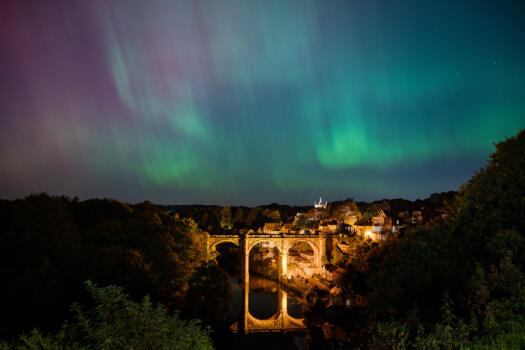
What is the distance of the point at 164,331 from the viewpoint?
8.23 metres

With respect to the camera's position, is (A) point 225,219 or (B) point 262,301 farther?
(A) point 225,219

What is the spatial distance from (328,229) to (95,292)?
208ft

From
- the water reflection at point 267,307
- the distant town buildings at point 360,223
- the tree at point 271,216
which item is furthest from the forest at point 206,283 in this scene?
the tree at point 271,216

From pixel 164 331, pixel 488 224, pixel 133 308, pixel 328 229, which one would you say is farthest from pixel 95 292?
pixel 328 229

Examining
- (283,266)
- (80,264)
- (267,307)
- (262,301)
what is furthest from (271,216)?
(80,264)

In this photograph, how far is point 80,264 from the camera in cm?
1852

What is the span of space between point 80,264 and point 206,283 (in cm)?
1245

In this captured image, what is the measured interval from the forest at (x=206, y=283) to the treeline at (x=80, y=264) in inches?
2.8

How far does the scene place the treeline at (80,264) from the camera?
49.8ft

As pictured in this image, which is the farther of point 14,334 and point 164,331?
point 14,334

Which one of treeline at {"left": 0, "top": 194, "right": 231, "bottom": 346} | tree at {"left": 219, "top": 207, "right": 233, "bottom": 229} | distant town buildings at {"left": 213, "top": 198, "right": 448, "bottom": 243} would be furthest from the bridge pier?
tree at {"left": 219, "top": 207, "right": 233, "bottom": 229}

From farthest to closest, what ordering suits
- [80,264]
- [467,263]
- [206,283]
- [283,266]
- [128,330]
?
[283,266], [206,283], [80,264], [467,263], [128,330]

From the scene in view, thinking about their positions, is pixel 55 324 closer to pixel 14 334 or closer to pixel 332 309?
pixel 14 334

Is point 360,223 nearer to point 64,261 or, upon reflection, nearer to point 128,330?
point 64,261
